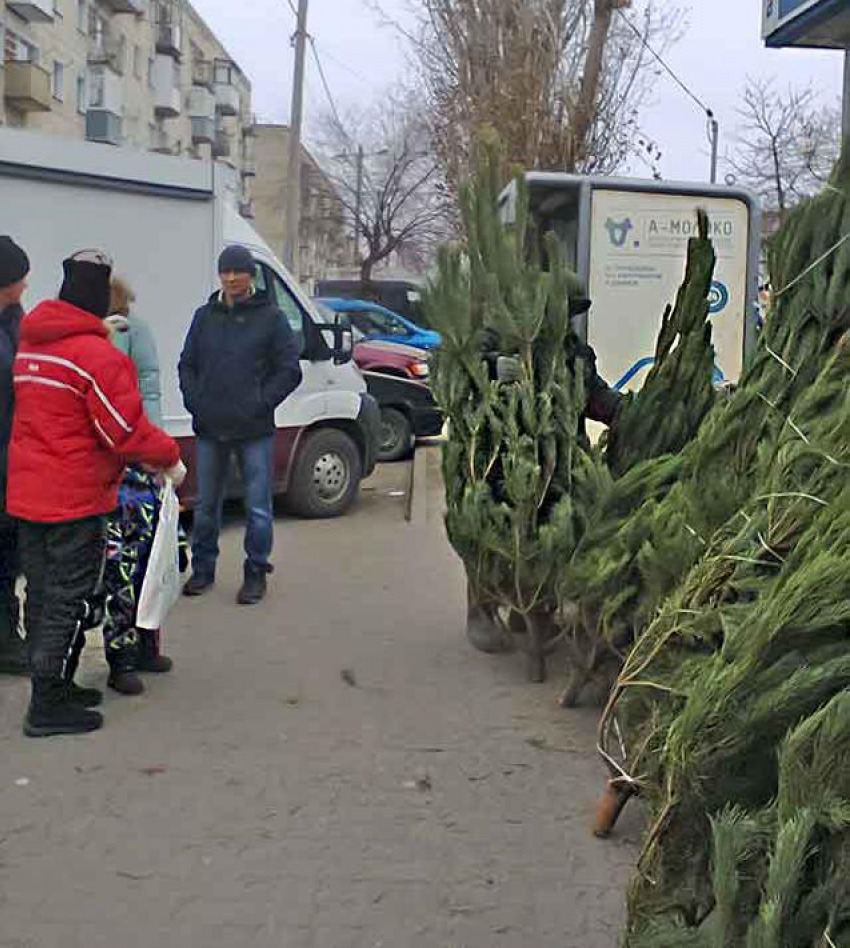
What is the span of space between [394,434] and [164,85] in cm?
4551

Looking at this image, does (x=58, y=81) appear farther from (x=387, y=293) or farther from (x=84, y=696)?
(x=84, y=696)

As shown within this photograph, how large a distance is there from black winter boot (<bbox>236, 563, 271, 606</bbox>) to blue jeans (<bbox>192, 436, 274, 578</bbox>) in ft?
0.07

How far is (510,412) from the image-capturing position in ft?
17.4

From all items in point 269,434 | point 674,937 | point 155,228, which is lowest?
point 674,937

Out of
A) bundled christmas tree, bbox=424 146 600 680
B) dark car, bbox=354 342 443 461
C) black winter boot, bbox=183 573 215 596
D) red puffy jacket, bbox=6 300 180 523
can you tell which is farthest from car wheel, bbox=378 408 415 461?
red puffy jacket, bbox=6 300 180 523

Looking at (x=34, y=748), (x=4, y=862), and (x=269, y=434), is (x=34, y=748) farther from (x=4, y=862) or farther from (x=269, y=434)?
(x=269, y=434)

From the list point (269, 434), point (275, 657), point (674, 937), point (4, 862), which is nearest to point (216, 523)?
point (269, 434)

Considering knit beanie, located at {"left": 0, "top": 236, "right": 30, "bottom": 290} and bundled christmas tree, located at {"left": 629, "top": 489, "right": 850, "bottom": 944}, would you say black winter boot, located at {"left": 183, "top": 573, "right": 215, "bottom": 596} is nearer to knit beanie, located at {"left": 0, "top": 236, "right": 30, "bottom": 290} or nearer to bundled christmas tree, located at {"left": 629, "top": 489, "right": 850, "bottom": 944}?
knit beanie, located at {"left": 0, "top": 236, "right": 30, "bottom": 290}

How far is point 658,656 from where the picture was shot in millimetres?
3479

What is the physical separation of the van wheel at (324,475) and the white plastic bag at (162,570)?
4.33 meters

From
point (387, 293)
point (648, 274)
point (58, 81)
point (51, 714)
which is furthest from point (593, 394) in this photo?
point (58, 81)

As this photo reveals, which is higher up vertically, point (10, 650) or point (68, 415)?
point (68, 415)

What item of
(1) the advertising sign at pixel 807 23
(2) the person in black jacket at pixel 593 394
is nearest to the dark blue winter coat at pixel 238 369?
(2) the person in black jacket at pixel 593 394

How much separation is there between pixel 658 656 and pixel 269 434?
12.2ft
